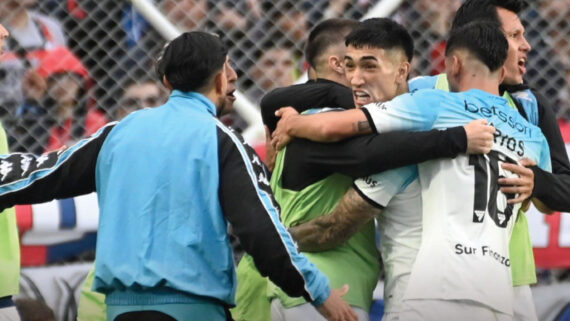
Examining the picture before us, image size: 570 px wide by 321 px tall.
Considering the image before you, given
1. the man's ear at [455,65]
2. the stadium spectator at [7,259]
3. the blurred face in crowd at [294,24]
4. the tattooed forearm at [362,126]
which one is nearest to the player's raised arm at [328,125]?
the tattooed forearm at [362,126]

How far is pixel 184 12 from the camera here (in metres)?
6.89

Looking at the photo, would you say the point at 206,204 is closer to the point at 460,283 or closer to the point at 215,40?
the point at 215,40

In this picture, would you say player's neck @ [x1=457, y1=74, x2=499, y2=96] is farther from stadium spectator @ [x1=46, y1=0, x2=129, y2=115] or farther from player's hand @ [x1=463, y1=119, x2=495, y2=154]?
stadium spectator @ [x1=46, y1=0, x2=129, y2=115]

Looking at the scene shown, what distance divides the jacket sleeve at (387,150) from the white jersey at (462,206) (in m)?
0.06

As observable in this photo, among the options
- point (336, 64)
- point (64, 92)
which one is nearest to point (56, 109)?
point (64, 92)

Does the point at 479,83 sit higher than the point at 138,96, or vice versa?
the point at 479,83

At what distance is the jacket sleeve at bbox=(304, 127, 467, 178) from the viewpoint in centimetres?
456

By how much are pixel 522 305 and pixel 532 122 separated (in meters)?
0.77

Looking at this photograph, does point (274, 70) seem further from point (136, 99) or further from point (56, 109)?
Answer: point (56, 109)

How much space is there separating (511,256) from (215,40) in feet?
4.63

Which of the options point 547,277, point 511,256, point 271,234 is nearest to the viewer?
point 271,234

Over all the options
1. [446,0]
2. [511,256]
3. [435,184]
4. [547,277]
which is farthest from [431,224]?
[446,0]

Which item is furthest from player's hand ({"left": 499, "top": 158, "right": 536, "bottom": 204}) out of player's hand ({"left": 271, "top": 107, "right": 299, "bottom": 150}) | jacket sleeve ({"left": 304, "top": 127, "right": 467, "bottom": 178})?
player's hand ({"left": 271, "top": 107, "right": 299, "bottom": 150})

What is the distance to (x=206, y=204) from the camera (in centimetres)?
435
